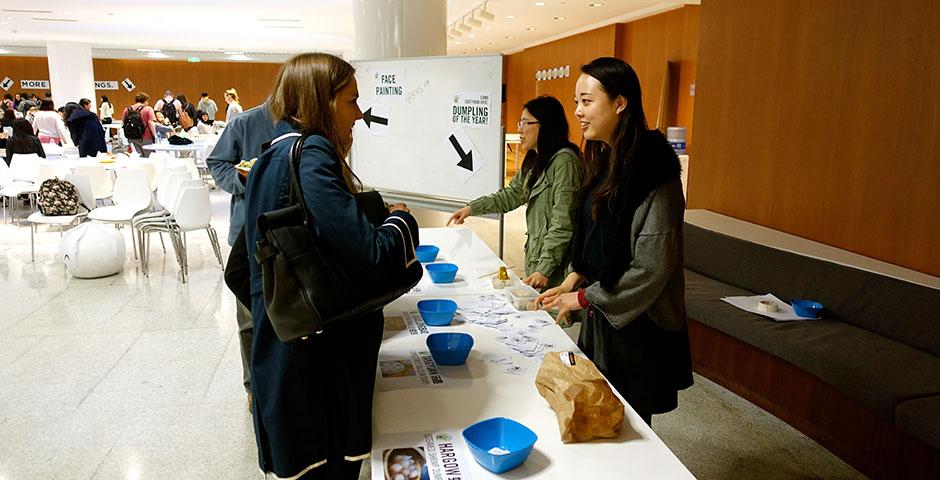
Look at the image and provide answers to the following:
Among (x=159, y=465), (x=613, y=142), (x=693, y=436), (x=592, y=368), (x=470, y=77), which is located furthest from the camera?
(x=470, y=77)

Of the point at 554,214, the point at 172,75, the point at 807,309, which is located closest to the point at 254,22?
the point at 554,214

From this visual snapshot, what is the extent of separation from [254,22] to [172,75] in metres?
14.5

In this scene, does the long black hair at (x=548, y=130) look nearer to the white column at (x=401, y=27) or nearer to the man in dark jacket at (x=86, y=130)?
the white column at (x=401, y=27)

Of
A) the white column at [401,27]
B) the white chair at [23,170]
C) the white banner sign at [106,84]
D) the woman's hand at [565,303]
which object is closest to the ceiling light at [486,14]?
the white column at [401,27]

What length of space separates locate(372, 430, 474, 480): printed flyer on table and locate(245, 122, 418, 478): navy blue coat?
0.10 m

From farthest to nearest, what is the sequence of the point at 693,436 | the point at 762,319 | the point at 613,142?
the point at 762,319
the point at 693,436
the point at 613,142

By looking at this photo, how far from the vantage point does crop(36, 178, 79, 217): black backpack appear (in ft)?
20.4

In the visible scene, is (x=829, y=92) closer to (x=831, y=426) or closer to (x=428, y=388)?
(x=831, y=426)

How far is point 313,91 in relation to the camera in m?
1.56

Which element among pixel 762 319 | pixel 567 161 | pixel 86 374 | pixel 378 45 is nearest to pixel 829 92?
pixel 762 319

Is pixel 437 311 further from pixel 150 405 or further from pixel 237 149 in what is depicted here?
pixel 150 405

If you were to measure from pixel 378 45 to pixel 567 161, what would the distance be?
9.14 feet

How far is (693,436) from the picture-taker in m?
3.14

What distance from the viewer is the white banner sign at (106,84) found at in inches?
1022
